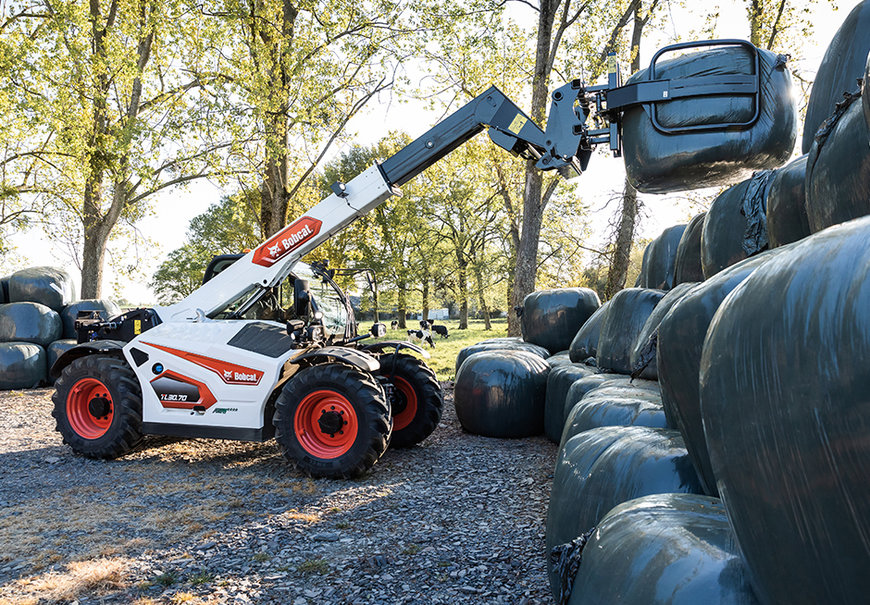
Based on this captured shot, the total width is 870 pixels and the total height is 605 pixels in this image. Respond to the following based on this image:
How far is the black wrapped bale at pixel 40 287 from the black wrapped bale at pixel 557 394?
10973 millimetres

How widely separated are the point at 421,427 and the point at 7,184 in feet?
53.0

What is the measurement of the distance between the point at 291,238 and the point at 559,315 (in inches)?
188

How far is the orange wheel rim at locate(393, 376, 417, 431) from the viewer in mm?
6582

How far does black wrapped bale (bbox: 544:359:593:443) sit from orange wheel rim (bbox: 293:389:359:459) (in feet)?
7.13

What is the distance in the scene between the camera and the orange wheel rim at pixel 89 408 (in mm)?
6141

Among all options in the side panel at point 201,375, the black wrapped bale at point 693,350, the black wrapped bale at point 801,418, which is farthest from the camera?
the side panel at point 201,375

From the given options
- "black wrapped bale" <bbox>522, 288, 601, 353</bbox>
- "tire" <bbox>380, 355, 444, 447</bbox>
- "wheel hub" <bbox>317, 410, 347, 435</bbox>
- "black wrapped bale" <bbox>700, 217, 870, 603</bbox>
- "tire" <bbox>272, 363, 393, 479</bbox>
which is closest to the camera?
"black wrapped bale" <bbox>700, 217, 870, 603</bbox>

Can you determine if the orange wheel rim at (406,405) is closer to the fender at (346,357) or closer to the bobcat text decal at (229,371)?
the fender at (346,357)

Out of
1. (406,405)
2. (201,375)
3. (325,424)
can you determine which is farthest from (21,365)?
(325,424)

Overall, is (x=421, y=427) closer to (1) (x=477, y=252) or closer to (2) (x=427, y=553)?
(2) (x=427, y=553)

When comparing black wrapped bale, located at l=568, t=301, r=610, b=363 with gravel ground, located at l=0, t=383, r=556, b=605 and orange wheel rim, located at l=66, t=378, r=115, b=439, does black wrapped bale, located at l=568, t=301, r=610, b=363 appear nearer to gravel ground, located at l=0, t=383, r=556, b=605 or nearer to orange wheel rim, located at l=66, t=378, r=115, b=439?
gravel ground, located at l=0, t=383, r=556, b=605

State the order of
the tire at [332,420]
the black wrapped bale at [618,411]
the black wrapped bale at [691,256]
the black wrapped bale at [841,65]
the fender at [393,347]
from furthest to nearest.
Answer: the fender at [393,347]
the tire at [332,420]
the black wrapped bale at [691,256]
the black wrapped bale at [618,411]
the black wrapped bale at [841,65]

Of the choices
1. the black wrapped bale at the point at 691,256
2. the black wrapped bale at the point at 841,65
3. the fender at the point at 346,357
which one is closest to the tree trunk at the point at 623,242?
the black wrapped bale at the point at 691,256

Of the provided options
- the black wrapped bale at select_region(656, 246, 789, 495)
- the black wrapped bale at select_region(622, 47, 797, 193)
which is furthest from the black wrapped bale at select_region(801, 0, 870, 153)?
the black wrapped bale at select_region(656, 246, 789, 495)
